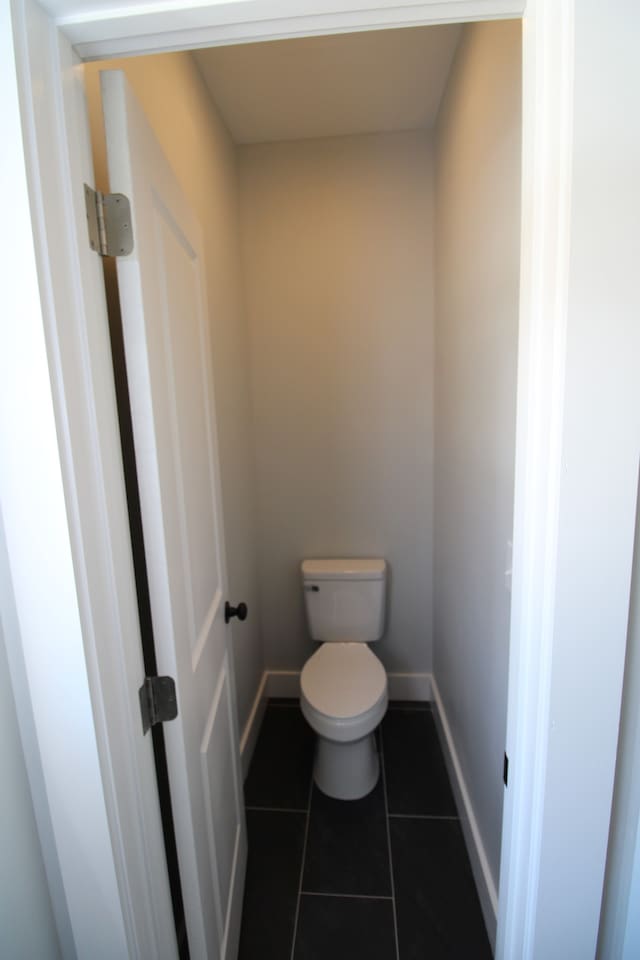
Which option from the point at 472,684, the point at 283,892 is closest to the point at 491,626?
the point at 472,684

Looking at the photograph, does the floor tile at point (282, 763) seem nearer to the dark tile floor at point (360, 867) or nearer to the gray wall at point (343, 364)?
the dark tile floor at point (360, 867)

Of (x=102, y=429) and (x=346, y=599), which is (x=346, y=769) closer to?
(x=346, y=599)

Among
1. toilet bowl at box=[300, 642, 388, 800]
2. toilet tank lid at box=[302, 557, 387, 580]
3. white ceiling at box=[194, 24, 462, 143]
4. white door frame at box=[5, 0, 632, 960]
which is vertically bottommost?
toilet bowl at box=[300, 642, 388, 800]

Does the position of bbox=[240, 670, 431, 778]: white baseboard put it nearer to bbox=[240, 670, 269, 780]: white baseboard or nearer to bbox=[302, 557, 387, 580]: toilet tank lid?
bbox=[240, 670, 269, 780]: white baseboard

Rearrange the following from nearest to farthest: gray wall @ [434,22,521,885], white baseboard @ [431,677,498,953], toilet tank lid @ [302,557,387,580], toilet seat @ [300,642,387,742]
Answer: gray wall @ [434,22,521,885]
white baseboard @ [431,677,498,953]
toilet seat @ [300,642,387,742]
toilet tank lid @ [302,557,387,580]

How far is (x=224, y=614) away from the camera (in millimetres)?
1185

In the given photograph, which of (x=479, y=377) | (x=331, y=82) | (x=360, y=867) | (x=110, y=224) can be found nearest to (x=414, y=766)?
(x=360, y=867)

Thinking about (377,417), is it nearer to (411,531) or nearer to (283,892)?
(411,531)

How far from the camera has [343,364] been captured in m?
1.97

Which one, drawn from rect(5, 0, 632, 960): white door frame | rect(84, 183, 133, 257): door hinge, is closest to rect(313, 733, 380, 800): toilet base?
rect(5, 0, 632, 960): white door frame

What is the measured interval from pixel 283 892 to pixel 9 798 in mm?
1171

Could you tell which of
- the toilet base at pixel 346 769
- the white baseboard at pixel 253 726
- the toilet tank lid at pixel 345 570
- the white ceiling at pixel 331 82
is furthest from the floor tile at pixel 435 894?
the white ceiling at pixel 331 82

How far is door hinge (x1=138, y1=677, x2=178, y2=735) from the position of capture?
715 millimetres

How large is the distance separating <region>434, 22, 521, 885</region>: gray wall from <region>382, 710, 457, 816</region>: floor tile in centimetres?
20
